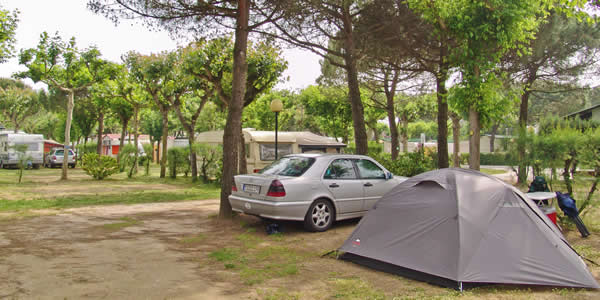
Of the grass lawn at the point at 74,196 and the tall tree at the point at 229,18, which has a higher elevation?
the tall tree at the point at 229,18

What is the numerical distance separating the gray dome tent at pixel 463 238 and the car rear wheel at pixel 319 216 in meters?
1.51

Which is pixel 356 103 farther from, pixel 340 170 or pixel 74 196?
pixel 74 196

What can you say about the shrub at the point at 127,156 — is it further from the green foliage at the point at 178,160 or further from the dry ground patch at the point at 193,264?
the dry ground patch at the point at 193,264

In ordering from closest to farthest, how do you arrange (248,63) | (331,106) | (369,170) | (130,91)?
(369,170), (248,63), (130,91), (331,106)

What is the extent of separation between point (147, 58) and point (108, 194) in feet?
23.7

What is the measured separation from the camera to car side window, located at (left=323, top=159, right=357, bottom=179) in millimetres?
7266

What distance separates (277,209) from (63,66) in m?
14.8

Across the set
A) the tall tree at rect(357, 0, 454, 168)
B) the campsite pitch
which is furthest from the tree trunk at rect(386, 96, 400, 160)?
the campsite pitch

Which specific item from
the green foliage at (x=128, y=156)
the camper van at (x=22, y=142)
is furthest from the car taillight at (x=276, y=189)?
the camper van at (x=22, y=142)

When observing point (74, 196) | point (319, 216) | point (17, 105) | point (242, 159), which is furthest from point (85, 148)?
point (319, 216)

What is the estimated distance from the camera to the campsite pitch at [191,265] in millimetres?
4121

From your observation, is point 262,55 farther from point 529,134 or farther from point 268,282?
point 268,282

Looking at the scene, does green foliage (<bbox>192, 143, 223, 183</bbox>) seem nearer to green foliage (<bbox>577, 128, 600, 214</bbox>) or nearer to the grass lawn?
the grass lawn

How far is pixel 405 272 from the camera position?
4766mm
